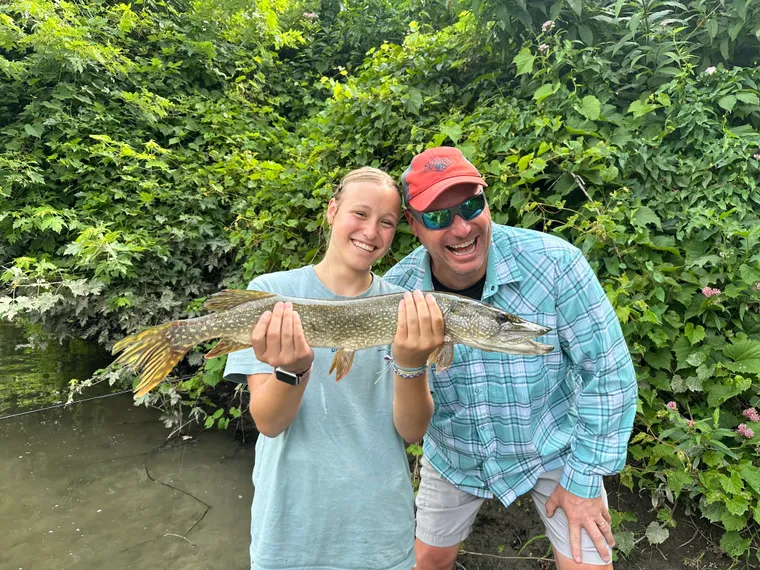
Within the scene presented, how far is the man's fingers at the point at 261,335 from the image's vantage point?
1.57 m

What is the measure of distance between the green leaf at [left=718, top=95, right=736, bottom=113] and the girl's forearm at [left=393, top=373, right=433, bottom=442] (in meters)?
3.13

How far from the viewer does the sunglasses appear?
188 cm

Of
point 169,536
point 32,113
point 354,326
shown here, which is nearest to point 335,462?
point 354,326

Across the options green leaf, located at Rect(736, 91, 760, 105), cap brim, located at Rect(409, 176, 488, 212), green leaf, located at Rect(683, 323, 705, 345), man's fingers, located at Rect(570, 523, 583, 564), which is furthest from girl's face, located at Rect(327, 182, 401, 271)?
green leaf, located at Rect(736, 91, 760, 105)

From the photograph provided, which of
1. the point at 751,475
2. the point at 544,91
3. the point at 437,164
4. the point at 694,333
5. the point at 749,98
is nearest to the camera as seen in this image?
the point at 437,164

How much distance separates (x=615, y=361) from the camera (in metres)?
1.88

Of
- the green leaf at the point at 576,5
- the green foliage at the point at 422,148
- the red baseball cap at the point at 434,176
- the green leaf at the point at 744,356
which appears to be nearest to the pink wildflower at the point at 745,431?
the green foliage at the point at 422,148

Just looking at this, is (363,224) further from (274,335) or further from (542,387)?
(542,387)

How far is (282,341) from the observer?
155 centimetres

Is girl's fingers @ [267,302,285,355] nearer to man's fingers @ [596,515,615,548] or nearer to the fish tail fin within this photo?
the fish tail fin

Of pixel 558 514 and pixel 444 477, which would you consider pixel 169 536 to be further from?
pixel 558 514

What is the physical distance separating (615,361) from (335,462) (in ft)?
4.44

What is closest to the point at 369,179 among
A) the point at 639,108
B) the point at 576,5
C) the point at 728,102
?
the point at 639,108

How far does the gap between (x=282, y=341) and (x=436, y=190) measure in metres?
0.99
